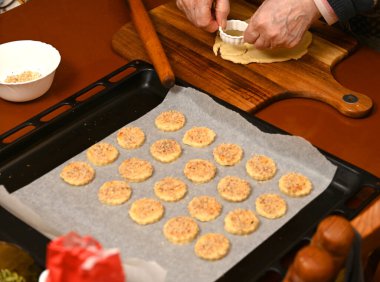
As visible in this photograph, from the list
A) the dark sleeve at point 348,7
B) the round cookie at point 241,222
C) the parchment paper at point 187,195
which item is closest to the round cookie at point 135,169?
the parchment paper at point 187,195

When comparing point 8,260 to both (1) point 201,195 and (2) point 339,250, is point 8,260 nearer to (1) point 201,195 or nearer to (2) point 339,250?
(1) point 201,195

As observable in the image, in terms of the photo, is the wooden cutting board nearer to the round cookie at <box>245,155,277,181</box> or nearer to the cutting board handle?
the cutting board handle

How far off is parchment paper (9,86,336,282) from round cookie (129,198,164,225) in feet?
0.04

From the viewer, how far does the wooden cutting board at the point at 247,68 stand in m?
1.63

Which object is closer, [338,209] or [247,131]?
[338,209]

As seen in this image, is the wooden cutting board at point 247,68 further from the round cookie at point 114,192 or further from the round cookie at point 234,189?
the round cookie at point 114,192

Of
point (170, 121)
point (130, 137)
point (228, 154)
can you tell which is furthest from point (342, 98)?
point (130, 137)

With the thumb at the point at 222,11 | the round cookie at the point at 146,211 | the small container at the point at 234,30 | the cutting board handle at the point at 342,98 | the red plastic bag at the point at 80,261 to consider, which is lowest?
the cutting board handle at the point at 342,98

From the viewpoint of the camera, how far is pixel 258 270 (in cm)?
119

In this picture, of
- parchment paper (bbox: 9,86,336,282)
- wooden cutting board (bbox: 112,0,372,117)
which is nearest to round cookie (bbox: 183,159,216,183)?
parchment paper (bbox: 9,86,336,282)

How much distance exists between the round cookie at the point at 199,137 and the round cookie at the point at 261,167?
0.44ft

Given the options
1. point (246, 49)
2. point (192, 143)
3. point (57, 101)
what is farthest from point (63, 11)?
point (192, 143)

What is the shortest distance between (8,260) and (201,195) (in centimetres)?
50

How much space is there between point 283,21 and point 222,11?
212 millimetres
